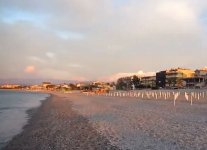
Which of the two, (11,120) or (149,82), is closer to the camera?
(11,120)

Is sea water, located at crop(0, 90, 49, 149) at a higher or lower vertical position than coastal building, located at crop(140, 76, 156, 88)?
lower

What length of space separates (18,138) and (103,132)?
4106mm

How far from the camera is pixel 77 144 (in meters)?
13.9

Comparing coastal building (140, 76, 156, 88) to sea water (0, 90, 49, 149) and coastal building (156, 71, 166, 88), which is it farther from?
sea water (0, 90, 49, 149)

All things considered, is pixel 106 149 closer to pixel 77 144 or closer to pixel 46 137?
pixel 77 144

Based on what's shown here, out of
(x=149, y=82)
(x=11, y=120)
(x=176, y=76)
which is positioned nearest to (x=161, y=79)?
(x=176, y=76)

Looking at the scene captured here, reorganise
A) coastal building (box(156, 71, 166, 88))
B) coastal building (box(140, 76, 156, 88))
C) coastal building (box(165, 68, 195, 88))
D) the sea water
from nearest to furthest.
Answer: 1. the sea water
2. coastal building (box(165, 68, 195, 88))
3. coastal building (box(156, 71, 166, 88))
4. coastal building (box(140, 76, 156, 88))

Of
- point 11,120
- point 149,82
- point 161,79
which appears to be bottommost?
point 11,120

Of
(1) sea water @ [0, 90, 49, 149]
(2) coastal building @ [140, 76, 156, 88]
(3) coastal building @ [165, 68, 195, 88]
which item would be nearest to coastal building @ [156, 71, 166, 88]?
(3) coastal building @ [165, 68, 195, 88]

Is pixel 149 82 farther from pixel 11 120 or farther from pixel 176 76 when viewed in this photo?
pixel 11 120

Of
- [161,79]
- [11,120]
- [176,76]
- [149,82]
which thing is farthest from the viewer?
[149,82]

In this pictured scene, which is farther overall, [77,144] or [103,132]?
[103,132]

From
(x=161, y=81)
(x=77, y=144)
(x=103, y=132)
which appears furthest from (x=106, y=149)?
(x=161, y=81)

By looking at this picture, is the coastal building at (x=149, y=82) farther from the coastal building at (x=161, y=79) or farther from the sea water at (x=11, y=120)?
the sea water at (x=11, y=120)
